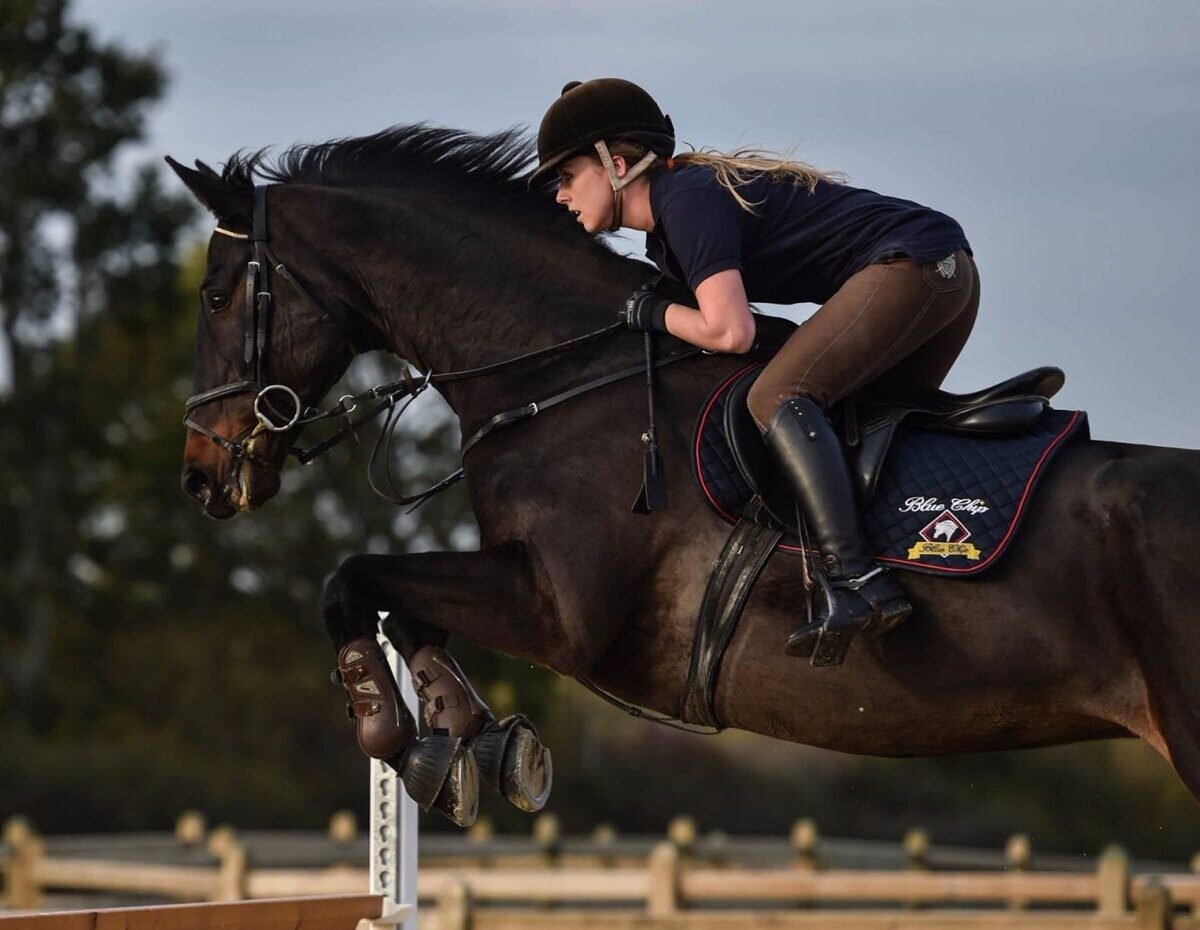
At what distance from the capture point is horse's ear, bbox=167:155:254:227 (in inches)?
200

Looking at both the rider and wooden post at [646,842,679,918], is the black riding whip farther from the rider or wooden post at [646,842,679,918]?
wooden post at [646,842,679,918]

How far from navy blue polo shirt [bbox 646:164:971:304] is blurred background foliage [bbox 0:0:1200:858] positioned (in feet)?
67.2

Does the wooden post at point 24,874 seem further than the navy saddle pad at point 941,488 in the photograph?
Yes

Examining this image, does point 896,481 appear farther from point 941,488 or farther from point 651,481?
point 651,481

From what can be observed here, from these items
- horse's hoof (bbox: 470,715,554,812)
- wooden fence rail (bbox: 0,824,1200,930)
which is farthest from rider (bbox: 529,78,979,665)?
wooden fence rail (bbox: 0,824,1200,930)

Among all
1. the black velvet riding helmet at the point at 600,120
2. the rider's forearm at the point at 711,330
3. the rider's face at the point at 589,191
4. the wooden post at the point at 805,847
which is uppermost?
the black velvet riding helmet at the point at 600,120

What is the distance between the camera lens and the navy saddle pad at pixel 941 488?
423 cm

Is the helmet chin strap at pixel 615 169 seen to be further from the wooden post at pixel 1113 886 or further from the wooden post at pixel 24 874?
the wooden post at pixel 24 874

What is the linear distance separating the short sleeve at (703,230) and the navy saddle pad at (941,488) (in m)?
0.37

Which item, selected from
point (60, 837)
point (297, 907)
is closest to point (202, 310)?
point (297, 907)

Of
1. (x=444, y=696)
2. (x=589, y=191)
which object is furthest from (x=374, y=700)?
(x=589, y=191)

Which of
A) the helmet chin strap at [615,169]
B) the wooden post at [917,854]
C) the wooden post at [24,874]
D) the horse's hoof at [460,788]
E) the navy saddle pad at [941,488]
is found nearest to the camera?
the navy saddle pad at [941,488]

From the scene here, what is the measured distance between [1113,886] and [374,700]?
6.45m

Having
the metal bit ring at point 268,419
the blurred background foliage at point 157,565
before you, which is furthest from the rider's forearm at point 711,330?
the blurred background foliage at point 157,565
